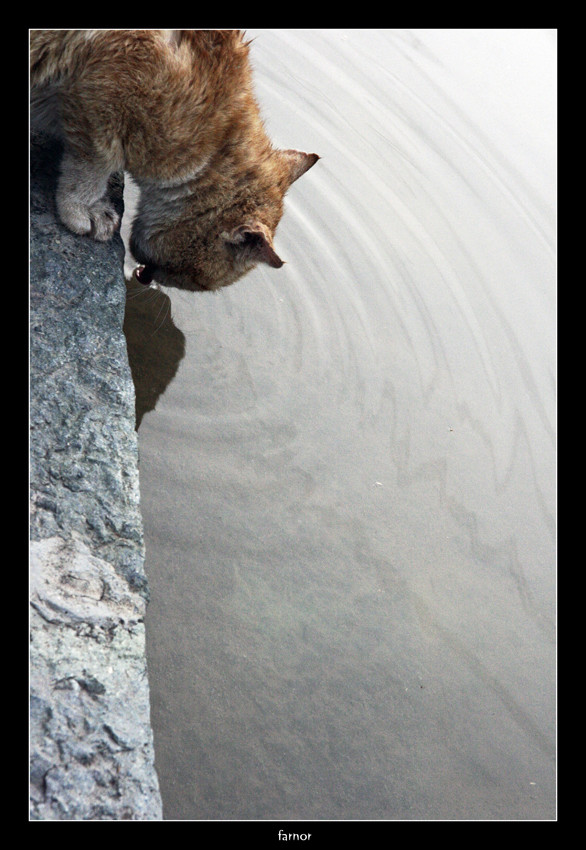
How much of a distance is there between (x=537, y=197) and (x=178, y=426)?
4288 millimetres

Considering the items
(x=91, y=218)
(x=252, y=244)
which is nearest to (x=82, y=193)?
(x=91, y=218)

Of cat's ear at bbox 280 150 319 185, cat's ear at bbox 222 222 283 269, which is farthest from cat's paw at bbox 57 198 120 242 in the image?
cat's ear at bbox 280 150 319 185

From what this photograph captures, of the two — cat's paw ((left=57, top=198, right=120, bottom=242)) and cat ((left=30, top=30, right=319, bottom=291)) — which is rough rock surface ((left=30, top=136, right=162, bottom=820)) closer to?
cat's paw ((left=57, top=198, right=120, bottom=242))

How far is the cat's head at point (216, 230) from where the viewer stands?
3.57m

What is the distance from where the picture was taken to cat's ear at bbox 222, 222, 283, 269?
340 centimetres

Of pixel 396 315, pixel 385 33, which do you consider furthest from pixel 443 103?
pixel 396 315

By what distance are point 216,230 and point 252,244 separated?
0.22m

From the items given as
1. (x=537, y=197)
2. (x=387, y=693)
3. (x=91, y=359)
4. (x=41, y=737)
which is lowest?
(x=387, y=693)

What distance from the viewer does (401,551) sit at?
373cm

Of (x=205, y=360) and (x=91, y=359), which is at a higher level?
(x=91, y=359)

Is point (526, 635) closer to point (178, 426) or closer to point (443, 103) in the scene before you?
point (178, 426)

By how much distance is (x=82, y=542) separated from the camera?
103 inches

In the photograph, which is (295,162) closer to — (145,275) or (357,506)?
(145,275)

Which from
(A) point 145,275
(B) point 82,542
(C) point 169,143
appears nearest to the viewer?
(B) point 82,542
